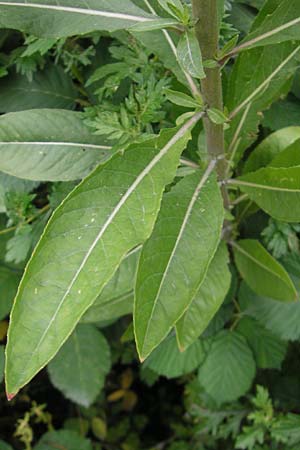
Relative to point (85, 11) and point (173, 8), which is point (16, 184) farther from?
point (173, 8)

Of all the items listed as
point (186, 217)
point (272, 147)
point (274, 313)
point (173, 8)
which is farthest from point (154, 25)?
point (274, 313)

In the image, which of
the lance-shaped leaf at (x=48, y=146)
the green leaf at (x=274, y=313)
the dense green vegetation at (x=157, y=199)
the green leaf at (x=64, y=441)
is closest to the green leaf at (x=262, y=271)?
the dense green vegetation at (x=157, y=199)

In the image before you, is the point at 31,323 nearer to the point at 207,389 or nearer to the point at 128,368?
the point at 207,389

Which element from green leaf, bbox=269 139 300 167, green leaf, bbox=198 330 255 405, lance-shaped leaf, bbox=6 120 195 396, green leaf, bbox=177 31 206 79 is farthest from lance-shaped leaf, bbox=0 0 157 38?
green leaf, bbox=198 330 255 405

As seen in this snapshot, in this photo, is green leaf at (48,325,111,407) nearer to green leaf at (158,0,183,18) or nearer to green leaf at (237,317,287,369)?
green leaf at (237,317,287,369)

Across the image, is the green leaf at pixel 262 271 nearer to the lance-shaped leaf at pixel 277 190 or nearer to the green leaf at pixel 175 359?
the lance-shaped leaf at pixel 277 190

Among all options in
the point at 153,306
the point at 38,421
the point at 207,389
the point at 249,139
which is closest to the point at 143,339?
the point at 153,306

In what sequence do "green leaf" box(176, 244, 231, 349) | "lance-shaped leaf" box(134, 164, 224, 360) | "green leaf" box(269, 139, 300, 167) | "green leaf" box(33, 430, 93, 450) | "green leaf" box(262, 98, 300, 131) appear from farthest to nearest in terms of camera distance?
"green leaf" box(33, 430, 93, 450) < "green leaf" box(262, 98, 300, 131) < "green leaf" box(176, 244, 231, 349) < "green leaf" box(269, 139, 300, 167) < "lance-shaped leaf" box(134, 164, 224, 360)
